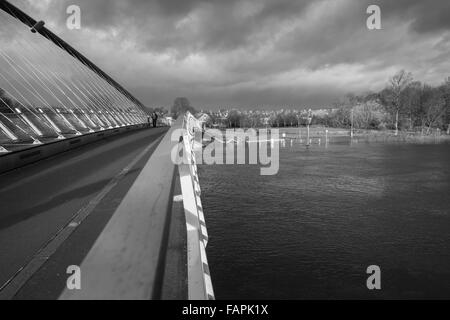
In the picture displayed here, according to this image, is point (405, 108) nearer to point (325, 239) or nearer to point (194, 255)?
point (325, 239)

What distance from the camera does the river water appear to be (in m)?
11.5

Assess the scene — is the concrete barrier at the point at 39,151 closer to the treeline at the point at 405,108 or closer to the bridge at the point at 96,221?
the bridge at the point at 96,221

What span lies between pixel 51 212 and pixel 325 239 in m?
11.7

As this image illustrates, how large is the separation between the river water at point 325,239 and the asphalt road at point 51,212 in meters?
5.16

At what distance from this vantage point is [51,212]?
18.1ft

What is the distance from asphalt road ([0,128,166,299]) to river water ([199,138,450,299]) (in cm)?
516

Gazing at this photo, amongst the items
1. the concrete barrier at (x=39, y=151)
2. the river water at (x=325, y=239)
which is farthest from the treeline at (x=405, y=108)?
the concrete barrier at (x=39, y=151)

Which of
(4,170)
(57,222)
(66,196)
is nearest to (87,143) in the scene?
(4,170)

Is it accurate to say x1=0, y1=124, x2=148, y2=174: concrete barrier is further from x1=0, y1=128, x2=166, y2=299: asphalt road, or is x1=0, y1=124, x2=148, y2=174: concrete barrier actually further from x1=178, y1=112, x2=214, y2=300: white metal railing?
x1=178, y1=112, x2=214, y2=300: white metal railing

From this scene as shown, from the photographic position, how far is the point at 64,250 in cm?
393

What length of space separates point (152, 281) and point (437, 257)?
15.1 meters

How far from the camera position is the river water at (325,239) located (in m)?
11.5

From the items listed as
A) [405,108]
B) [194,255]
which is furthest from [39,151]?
[405,108]
